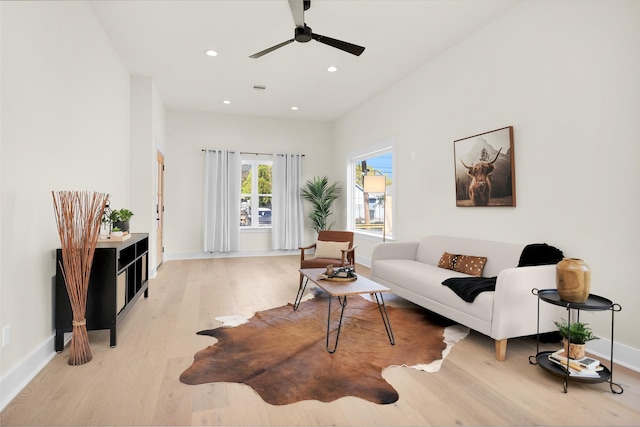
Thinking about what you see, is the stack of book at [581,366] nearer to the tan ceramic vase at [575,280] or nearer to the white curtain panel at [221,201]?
the tan ceramic vase at [575,280]

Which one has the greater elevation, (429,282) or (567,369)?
(429,282)

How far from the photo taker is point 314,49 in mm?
4414

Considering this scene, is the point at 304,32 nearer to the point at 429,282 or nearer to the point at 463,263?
the point at 429,282

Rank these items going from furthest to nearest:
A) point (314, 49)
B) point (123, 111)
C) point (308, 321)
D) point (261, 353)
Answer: point (123, 111)
point (314, 49)
point (308, 321)
point (261, 353)

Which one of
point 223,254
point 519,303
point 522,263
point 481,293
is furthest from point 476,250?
point 223,254

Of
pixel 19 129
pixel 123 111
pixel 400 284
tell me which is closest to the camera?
pixel 19 129

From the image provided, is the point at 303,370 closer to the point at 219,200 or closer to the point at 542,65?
the point at 542,65

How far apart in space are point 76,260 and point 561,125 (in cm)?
395

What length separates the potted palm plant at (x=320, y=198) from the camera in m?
7.68

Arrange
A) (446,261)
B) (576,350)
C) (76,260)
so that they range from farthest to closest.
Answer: (446,261), (76,260), (576,350)

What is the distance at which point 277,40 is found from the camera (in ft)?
13.7

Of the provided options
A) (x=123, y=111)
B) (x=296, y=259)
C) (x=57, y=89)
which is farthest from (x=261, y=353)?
(x=296, y=259)

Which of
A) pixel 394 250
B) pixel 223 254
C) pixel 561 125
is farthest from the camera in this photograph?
pixel 223 254

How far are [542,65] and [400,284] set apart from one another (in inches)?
97.4
